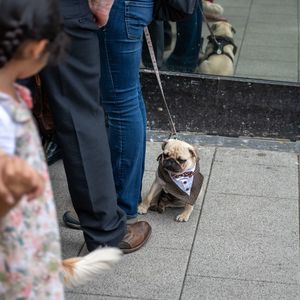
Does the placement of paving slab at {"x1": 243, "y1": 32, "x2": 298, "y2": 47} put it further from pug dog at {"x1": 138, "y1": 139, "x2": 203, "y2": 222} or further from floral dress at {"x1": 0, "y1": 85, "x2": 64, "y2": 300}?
floral dress at {"x1": 0, "y1": 85, "x2": 64, "y2": 300}

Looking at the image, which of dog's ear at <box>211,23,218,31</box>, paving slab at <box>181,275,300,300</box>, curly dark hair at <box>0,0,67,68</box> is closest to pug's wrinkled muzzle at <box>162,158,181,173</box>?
paving slab at <box>181,275,300,300</box>

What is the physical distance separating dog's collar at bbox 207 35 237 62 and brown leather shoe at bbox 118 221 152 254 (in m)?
2.23

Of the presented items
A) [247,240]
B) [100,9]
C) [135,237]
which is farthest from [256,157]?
[100,9]

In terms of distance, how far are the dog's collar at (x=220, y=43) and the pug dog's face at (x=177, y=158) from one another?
5.95ft

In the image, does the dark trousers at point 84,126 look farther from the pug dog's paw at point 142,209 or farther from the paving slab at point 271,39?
the paving slab at point 271,39

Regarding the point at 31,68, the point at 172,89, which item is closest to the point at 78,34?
the point at 31,68

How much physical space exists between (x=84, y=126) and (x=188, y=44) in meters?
2.91

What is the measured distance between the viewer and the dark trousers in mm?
3234

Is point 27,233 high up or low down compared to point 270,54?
up

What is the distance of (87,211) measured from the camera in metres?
3.54

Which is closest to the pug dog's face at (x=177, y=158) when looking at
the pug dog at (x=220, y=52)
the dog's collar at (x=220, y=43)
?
the pug dog at (x=220, y=52)

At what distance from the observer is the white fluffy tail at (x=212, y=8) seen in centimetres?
651

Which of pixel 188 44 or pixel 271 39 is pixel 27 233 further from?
pixel 271 39

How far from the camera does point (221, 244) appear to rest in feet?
13.0
